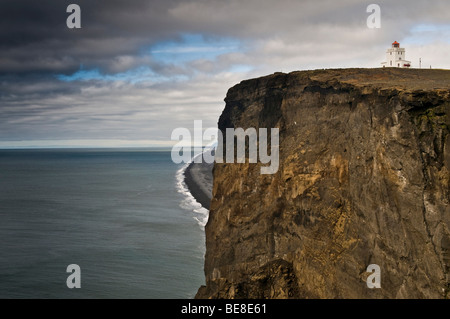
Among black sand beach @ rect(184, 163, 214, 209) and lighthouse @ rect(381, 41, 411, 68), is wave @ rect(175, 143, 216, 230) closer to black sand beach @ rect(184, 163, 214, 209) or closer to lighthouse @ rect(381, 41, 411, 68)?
black sand beach @ rect(184, 163, 214, 209)

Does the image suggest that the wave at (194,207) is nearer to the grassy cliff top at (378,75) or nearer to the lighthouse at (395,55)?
the lighthouse at (395,55)

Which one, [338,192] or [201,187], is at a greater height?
[338,192]

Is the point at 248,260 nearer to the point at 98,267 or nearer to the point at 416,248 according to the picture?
the point at 416,248

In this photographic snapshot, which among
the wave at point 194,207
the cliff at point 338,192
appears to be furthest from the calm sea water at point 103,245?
the cliff at point 338,192

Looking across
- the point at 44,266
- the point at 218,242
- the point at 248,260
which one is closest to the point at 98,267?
the point at 44,266

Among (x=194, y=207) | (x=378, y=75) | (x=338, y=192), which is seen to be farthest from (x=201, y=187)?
(x=338, y=192)

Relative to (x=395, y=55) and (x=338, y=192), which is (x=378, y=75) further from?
(x=395, y=55)

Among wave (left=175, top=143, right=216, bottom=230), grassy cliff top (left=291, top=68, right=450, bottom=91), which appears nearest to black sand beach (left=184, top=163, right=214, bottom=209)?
wave (left=175, top=143, right=216, bottom=230)
